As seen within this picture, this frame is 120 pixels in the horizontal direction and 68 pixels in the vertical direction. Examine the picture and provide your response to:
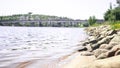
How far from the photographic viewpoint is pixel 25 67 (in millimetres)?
10789

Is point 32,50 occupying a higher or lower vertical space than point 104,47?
lower

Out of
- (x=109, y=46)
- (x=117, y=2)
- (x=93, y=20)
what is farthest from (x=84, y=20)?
(x=109, y=46)

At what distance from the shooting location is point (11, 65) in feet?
36.9

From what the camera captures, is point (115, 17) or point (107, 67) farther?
point (115, 17)

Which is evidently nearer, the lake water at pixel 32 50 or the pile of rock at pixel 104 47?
the pile of rock at pixel 104 47

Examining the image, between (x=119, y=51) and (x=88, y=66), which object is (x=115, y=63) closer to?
(x=88, y=66)

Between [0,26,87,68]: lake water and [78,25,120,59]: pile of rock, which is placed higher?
[78,25,120,59]: pile of rock

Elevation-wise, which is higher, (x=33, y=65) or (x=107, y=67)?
(x=107, y=67)

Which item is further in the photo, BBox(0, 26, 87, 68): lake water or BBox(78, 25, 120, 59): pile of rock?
BBox(0, 26, 87, 68): lake water

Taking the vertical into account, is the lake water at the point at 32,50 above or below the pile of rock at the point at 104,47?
below

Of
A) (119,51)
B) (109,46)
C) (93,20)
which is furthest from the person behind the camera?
(93,20)

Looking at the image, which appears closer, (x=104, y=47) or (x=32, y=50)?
(x=104, y=47)

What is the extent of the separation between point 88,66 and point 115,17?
60.4 meters

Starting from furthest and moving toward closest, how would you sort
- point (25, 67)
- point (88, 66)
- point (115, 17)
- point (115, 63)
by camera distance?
1. point (115, 17)
2. point (25, 67)
3. point (88, 66)
4. point (115, 63)
